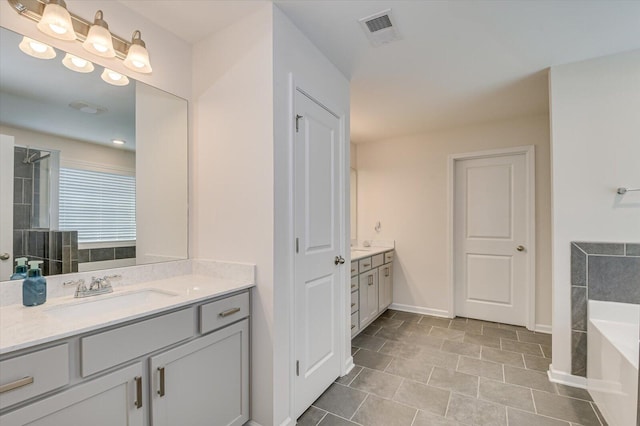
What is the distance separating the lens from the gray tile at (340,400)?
6.35 feet

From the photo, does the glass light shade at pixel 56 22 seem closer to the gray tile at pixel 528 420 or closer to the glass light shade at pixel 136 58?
the glass light shade at pixel 136 58

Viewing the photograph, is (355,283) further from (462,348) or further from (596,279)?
(596,279)

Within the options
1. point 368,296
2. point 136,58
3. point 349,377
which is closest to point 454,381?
point 349,377

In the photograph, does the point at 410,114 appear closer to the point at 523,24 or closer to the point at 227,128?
the point at 523,24

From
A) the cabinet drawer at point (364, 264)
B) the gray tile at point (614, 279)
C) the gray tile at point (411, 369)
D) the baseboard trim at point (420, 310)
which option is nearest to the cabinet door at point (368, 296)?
the cabinet drawer at point (364, 264)

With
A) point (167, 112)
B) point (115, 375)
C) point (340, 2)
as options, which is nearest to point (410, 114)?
point (340, 2)

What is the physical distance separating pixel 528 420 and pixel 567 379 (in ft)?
2.27

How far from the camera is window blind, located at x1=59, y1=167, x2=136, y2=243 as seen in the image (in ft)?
5.05

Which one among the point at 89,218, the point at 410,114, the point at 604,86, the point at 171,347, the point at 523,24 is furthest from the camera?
the point at 410,114

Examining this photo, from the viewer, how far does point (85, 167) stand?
5.34 ft

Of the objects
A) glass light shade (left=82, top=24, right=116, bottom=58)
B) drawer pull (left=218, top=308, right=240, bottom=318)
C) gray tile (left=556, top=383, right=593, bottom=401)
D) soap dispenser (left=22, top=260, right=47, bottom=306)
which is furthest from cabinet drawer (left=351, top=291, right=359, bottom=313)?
glass light shade (left=82, top=24, right=116, bottom=58)

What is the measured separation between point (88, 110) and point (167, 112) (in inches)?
16.6

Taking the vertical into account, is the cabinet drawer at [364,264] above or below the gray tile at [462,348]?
above

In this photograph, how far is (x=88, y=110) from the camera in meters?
1.65
